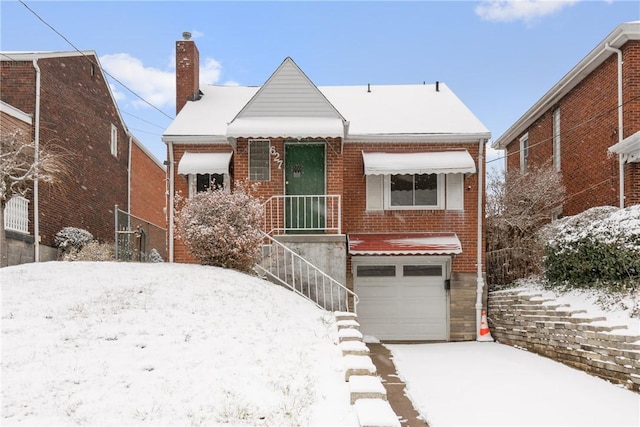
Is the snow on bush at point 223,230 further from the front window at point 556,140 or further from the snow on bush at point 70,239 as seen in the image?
the front window at point 556,140

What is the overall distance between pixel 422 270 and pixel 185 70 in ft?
30.7

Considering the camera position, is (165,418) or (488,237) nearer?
(165,418)

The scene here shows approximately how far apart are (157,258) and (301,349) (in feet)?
44.4

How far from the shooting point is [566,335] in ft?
35.4

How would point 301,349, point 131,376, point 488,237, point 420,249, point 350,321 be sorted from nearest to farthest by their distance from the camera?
point 131,376, point 301,349, point 350,321, point 420,249, point 488,237

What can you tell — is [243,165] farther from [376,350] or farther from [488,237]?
[488,237]

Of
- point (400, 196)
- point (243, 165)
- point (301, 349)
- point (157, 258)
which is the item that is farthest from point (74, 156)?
point (301, 349)

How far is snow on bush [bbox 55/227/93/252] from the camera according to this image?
695 inches

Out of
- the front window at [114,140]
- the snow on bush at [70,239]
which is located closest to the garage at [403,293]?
the snow on bush at [70,239]

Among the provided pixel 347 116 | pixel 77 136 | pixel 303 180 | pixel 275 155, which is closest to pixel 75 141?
pixel 77 136

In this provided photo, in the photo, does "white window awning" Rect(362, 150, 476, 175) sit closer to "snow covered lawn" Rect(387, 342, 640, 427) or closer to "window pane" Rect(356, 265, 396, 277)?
"window pane" Rect(356, 265, 396, 277)

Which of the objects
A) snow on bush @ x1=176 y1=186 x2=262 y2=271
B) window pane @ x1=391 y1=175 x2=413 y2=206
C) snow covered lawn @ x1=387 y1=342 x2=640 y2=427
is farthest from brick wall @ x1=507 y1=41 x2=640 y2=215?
snow on bush @ x1=176 y1=186 x2=262 y2=271

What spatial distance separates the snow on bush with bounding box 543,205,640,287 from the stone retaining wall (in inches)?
34.4

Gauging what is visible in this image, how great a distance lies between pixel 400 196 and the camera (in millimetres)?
15102
